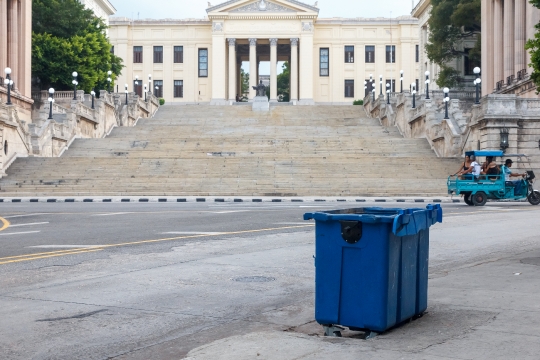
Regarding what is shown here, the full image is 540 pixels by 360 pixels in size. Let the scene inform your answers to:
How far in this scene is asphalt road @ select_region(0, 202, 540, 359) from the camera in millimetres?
6781

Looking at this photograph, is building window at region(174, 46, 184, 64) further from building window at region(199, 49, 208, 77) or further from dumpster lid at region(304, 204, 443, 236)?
dumpster lid at region(304, 204, 443, 236)

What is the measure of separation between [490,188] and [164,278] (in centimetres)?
1876

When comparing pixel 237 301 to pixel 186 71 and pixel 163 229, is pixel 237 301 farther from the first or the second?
pixel 186 71

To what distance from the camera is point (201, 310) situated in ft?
25.9

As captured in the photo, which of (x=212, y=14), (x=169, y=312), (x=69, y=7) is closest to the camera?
(x=169, y=312)

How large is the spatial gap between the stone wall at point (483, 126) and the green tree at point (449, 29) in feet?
68.4

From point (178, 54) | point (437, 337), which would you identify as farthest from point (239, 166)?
point (178, 54)

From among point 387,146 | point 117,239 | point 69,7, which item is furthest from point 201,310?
point 69,7

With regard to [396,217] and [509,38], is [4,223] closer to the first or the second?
[396,217]

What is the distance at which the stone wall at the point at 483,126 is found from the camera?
116 ft

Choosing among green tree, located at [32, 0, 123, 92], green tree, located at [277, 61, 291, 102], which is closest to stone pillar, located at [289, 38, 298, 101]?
green tree, located at [32, 0, 123, 92]

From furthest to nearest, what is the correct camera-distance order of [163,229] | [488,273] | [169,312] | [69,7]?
[69,7] < [163,229] < [488,273] < [169,312]

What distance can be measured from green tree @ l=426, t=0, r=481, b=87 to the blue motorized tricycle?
143 feet

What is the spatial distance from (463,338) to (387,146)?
123 feet
